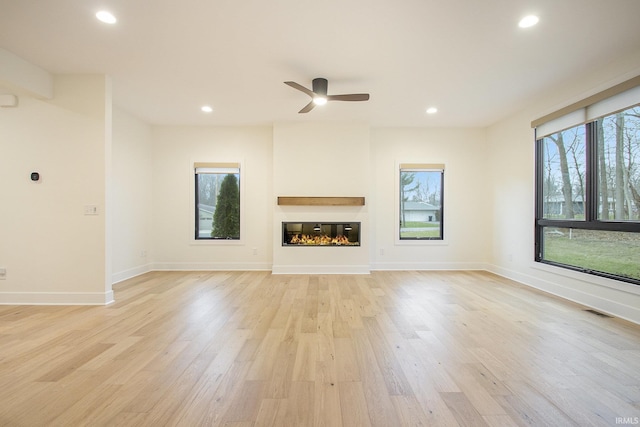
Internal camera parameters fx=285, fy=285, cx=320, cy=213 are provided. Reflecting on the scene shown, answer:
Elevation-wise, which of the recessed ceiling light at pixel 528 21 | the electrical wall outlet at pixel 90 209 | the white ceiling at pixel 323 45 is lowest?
the electrical wall outlet at pixel 90 209

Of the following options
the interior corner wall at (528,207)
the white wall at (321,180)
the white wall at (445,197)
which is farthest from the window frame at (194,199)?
the interior corner wall at (528,207)

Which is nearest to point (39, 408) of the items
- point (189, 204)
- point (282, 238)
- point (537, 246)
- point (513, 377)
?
point (513, 377)

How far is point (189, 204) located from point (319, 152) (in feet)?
8.47

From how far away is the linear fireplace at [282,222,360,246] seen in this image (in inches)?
200

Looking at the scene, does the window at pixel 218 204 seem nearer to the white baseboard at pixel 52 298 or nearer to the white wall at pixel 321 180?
the white wall at pixel 321 180

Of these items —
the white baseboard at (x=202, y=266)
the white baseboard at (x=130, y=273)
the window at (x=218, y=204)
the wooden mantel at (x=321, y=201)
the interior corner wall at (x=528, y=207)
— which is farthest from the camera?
the window at (x=218, y=204)

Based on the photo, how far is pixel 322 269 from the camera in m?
Answer: 4.96

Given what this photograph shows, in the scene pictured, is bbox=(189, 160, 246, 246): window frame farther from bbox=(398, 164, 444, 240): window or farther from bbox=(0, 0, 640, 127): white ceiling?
bbox=(398, 164, 444, 240): window

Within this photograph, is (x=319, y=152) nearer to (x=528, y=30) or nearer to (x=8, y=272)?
(x=528, y=30)

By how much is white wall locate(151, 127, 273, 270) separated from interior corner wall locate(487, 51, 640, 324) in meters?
4.06

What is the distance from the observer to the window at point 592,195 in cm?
296

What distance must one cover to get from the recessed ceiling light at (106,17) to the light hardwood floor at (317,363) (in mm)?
2625

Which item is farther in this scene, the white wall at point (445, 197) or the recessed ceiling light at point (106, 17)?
the white wall at point (445, 197)

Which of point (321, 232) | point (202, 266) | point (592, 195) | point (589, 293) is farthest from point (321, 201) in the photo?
point (589, 293)
